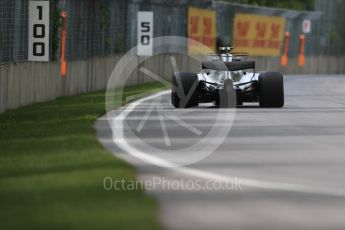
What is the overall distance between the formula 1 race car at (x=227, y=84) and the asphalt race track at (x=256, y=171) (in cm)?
168

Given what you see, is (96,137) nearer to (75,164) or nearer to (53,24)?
(75,164)

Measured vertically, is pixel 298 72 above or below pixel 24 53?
below

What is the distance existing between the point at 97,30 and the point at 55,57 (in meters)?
7.98

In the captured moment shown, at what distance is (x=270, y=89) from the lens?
1077 inches

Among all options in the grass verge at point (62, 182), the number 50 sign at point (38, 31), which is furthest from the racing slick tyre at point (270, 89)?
the grass verge at point (62, 182)

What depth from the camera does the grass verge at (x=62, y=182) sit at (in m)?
9.37

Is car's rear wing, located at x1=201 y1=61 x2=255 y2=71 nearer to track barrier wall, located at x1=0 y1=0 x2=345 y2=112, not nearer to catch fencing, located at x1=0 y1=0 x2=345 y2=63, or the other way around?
catch fencing, located at x1=0 y1=0 x2=345 y2=63

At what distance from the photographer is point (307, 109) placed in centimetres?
2791

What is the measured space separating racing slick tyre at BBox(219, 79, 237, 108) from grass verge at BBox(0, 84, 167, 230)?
6.20 metres

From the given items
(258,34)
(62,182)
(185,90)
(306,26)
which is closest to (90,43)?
(185,90)

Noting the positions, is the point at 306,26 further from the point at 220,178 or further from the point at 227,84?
the point at 220,178

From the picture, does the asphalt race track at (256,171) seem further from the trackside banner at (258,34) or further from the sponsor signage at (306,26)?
the sponsor signage at (306,26)

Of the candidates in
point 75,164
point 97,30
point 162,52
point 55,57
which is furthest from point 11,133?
point 162,52

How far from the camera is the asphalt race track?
9.78 metres
